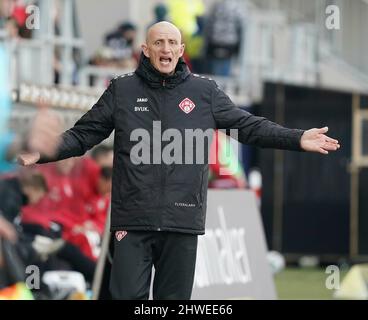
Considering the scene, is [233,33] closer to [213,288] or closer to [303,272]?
[303,272]

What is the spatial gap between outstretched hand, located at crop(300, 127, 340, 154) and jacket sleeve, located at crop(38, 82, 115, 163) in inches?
44.1

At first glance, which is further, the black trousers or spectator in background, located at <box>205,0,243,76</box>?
spectator in background, located at <box>205,0,243,76</box>

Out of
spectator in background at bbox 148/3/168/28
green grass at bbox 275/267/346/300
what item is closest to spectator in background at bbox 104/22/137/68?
spectator in background at bbox 148/3/168/28

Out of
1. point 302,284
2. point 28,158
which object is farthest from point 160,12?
point 28,158

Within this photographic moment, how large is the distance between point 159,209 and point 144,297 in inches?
21.5

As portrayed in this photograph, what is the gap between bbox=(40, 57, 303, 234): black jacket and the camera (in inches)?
288

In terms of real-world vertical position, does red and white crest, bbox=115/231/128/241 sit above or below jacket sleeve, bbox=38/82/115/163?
below

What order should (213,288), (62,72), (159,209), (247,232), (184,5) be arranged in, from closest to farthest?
(159,209) < (213,288) < (247,232) < (62,72) < (184,5)

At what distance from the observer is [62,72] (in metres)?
15.5

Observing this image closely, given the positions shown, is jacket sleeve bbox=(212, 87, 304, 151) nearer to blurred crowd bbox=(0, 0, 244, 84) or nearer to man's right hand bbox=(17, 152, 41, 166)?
man's right hand bbox=(17, 152, 41, 166)

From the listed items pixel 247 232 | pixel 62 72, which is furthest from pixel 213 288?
pixel 62 72

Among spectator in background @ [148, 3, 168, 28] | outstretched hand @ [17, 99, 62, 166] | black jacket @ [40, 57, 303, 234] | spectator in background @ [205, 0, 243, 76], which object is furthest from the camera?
spectator in background @ [205, 0, 243, 76]

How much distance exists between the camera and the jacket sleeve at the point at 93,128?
24.5 ft

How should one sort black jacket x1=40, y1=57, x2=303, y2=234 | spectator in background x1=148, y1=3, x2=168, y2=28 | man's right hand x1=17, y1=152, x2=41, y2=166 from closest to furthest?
man's right hand x1=17, y1=152, x2=41, y2=166 → black jacket x1=40, y1=57, x2=303, y2=234 → spectator in background x1=148, y1=3, x2=168, y2=28
